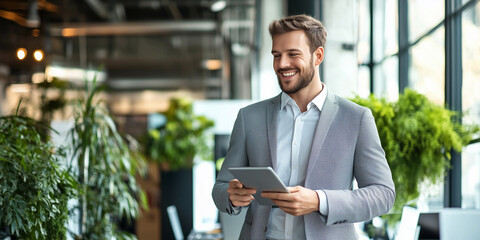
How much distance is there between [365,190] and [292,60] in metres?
0.48

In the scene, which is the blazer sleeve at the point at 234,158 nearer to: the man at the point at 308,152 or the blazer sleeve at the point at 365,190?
the man at the point at 308,152

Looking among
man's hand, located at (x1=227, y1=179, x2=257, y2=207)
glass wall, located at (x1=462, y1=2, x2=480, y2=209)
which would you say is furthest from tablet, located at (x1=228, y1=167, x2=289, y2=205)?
glass wall, located at (x1=462, y1=2, x2=480, y2=209)

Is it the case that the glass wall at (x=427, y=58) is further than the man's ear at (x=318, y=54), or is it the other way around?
the glass wall at (x=427, y=58)

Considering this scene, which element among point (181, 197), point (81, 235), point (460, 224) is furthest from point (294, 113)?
point (181, 197)

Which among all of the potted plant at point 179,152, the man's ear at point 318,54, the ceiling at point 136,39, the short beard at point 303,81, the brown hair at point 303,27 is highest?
the ceiling at point 136,39

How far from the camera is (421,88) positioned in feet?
20.2

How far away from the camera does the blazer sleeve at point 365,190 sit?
183cm

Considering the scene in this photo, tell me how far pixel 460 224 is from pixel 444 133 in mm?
662

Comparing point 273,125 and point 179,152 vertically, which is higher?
point 273,125

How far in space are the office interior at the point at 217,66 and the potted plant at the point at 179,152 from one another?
0.04m

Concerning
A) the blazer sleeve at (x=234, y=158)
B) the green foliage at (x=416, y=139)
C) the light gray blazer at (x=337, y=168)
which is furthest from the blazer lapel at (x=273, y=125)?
the green foliage at (x=416, y=139)

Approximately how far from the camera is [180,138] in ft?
32.8

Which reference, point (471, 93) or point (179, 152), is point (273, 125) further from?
point (179, 152)

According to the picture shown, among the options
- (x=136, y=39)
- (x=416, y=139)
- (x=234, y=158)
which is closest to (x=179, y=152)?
(x=416, y=139)
